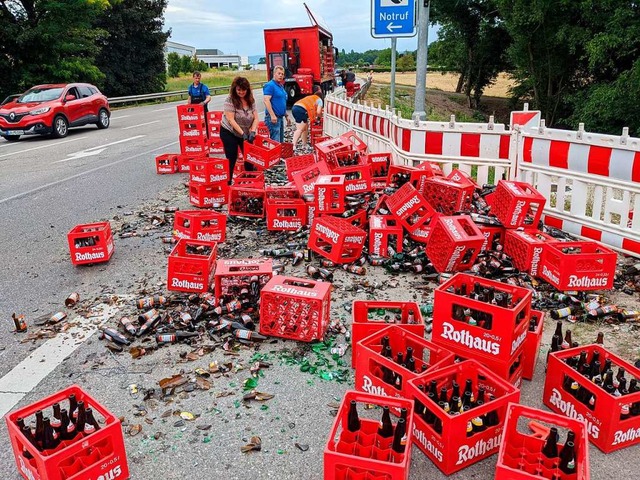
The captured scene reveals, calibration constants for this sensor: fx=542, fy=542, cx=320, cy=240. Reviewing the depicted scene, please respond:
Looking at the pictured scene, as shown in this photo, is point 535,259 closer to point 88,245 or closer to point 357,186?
point 357,186

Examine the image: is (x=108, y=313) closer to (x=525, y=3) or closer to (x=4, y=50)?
(x=525, y=3)

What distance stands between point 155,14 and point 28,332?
47184 mm

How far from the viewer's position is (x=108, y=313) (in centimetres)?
551

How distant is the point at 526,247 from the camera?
601 cm

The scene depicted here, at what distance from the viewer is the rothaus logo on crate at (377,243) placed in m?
6.72

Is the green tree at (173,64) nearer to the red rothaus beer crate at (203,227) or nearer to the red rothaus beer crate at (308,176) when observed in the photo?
the red rothaus beer crate at (308,176)

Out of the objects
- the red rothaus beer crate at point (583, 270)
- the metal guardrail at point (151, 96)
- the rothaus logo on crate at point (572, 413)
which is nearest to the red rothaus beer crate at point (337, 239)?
the red rothaus beer crate at point (583, 270)

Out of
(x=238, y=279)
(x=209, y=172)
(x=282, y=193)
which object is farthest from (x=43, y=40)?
(x=238, y=279)

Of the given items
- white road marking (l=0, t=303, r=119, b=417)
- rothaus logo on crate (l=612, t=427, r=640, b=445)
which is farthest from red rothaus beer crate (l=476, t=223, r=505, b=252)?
white road marking (l=0, t=303, r=119, b=417)

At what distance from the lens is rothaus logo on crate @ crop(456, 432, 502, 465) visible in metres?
3.32

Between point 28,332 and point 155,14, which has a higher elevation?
point 155,14

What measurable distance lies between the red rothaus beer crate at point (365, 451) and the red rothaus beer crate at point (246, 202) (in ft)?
18.2

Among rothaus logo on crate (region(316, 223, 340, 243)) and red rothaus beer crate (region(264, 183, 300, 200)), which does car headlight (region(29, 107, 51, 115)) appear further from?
rothaus logo on crate (region(316, 223, 340, 243))

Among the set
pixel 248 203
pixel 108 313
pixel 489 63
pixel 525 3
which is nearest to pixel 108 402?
pixel 108 313
